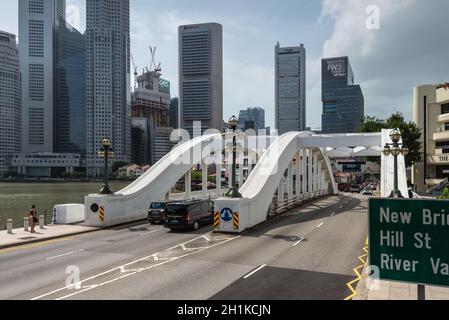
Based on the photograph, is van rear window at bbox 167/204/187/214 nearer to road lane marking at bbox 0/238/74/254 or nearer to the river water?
road lane marking at bbox 0/238/74/254

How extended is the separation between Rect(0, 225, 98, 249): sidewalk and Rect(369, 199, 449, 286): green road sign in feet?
58.8

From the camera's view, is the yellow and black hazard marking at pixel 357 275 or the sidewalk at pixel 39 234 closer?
the yellow and black hazard marking at pixel 357 275

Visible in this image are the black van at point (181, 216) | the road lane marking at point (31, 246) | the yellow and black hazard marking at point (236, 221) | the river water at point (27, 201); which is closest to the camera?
the road lane marking at point (31, 246)

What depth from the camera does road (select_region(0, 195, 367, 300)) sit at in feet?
37.5

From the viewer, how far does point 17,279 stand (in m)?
13.0

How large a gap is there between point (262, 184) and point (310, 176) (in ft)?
64.5

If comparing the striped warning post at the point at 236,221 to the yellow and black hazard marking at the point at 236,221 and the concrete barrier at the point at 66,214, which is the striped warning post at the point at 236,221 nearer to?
the yellow and black hazard marking at the point at 236,221

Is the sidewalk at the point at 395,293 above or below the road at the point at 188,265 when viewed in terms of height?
above

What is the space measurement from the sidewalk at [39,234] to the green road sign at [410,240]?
1793cm

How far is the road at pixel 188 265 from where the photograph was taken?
11430mm

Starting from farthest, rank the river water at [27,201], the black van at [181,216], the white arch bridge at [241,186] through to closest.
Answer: the river water at [27,201]
the white arch bridge at [241,186]
the black van at [181,216]

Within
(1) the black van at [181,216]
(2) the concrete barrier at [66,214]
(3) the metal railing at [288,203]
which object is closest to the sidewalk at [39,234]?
(2) the concrete barrier at [66,214]

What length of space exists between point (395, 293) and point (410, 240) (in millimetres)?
4592
